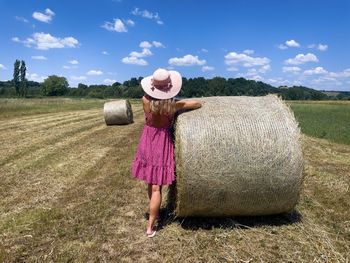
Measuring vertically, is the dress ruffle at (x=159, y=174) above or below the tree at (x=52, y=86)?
above

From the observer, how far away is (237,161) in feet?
17.2

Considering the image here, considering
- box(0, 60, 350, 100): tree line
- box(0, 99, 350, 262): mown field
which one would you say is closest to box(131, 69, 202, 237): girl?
box(0, 99, 350, 262): mown field

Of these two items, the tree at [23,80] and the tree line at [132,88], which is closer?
the tree line at [132,88]

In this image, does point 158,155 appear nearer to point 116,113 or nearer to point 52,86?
point 116,113

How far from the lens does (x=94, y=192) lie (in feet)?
24.2

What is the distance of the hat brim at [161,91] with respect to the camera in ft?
17.7

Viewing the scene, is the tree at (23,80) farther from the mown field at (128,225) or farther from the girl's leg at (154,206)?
the girl's leg at (154,206)

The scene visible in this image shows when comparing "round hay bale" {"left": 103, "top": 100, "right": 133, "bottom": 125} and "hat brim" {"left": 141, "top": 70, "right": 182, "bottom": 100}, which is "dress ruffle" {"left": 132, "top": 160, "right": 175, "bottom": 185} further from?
"round hay bale" {"left": 103, "top": 100, "right": 133, "bottom": 125}

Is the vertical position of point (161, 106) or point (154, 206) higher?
point (161, 106)

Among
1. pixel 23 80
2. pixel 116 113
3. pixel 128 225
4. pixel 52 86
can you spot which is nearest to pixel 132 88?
pixel 23 80

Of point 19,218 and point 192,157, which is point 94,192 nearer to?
point 19,218

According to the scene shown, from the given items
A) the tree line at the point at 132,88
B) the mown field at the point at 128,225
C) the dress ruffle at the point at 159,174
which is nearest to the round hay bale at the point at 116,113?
the mown field at the point at 128,225

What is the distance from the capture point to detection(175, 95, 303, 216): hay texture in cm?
524

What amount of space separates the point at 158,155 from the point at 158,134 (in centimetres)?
28
